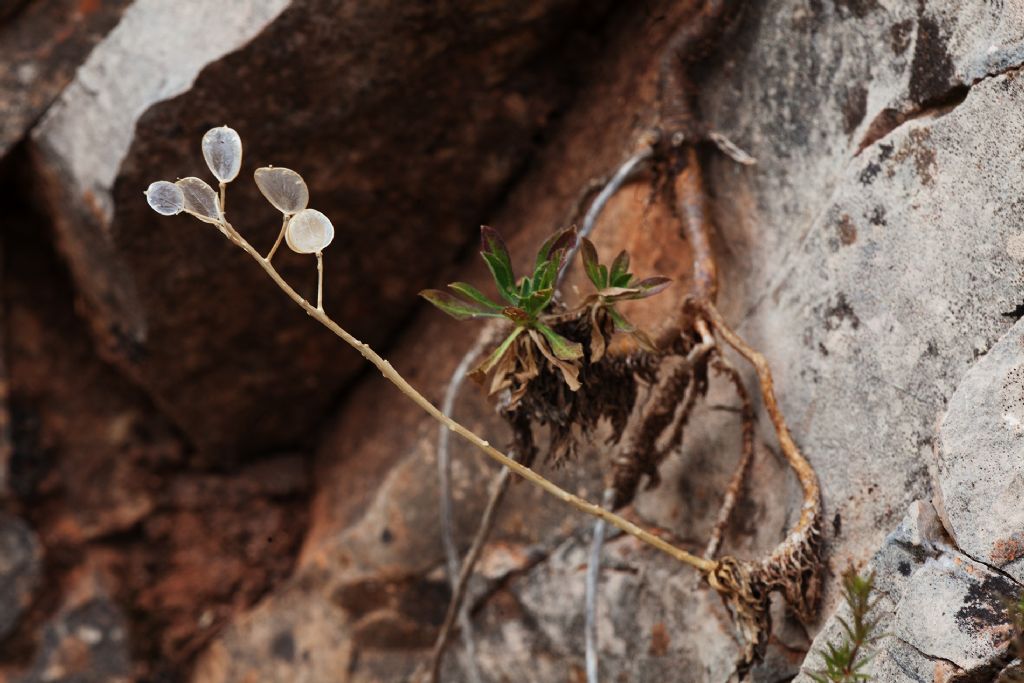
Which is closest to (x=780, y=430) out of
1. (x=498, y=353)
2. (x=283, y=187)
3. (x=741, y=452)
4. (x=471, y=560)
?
(x=741, y=452)

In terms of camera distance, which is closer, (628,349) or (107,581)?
(628,349)

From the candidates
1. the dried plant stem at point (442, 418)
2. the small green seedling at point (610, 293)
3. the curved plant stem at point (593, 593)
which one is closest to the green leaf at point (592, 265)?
the small green seedling at point (610, 293)

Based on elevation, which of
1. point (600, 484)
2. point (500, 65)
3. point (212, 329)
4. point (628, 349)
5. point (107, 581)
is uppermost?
point (500, 65)

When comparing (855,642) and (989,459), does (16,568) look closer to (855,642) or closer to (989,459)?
(855,642)

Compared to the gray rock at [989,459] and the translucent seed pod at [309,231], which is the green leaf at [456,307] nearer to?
the translucent seed pod at [309,231]

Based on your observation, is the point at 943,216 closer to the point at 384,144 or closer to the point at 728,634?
the point at 728,634

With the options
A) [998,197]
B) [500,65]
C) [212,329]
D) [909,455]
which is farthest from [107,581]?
[998,197]
